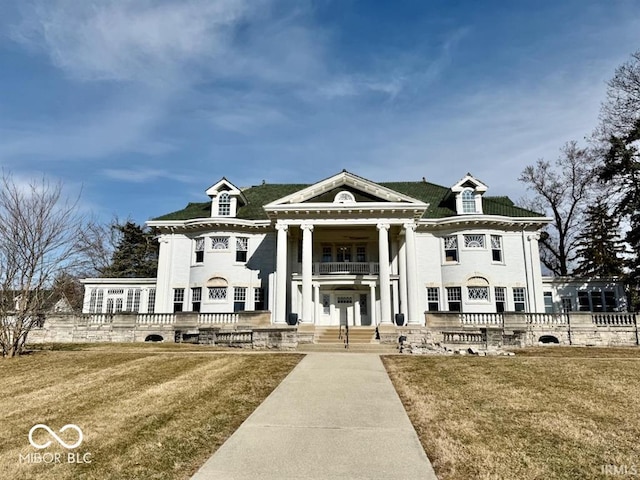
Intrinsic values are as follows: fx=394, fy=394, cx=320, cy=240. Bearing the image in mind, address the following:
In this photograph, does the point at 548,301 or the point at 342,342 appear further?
the point at 548,301

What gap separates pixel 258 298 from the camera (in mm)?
28391

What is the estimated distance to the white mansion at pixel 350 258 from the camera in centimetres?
2553

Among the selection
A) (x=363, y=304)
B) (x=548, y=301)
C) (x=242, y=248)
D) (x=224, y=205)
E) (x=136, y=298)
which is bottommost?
(x=363, y=304)

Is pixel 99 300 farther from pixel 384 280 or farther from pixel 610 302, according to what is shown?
pixel 610 302

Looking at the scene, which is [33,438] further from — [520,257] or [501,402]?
[520,257]

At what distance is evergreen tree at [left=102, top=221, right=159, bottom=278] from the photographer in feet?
161

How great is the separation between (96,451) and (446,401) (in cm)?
639

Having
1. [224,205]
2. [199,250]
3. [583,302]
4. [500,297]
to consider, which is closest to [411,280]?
[500,297]

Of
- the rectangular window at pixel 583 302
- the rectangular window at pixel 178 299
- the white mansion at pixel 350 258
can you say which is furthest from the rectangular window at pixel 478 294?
the rectangular window at pixel 178 299

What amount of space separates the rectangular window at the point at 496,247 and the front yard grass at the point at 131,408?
18.9m

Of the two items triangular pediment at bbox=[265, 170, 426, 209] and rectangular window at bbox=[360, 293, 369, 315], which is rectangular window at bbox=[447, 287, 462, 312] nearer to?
rectangular window at bbox=[360, 293, 369, 315]

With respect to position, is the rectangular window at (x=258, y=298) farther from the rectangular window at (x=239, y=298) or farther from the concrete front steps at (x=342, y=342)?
the concrete front steps at (x=342, y=342)

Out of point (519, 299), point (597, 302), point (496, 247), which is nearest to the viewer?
point (519, 299)

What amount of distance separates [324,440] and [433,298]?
23122 millimetres
